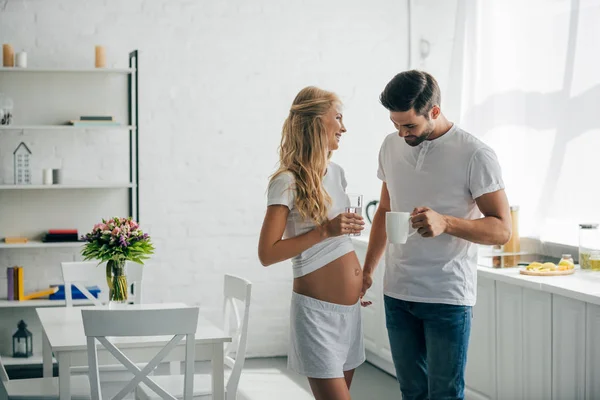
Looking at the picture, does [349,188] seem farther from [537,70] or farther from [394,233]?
[394,233]

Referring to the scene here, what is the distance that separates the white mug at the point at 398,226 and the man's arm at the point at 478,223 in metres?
0.04

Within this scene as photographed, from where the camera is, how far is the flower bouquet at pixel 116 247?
3213 millimetres

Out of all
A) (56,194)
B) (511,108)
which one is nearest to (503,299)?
(511,108)

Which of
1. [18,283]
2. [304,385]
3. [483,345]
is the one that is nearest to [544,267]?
[483,345]

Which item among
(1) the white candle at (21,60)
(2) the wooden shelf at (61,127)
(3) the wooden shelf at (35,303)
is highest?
(1) the white candle at (21,60)

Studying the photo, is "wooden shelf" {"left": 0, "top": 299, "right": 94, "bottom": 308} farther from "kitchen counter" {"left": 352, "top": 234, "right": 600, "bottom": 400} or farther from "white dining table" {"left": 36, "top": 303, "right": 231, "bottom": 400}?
"kitchen counter" {"left": 352, "top": 234, "right": 600, "bottom": 400}

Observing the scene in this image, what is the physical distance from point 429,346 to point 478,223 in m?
0.40

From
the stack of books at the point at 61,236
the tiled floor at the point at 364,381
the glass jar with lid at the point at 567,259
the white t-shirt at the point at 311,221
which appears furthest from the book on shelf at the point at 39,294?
the glass jar with lid at the point at 567,259

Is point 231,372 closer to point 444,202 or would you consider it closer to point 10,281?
point 444,202

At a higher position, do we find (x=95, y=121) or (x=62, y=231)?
(x=95, y=121)

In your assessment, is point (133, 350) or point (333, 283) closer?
point (333, 283)

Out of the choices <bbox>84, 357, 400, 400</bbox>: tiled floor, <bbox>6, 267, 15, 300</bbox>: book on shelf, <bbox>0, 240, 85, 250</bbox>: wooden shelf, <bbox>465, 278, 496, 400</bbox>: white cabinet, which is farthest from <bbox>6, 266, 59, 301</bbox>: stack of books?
<bbox>465, 278, 496, 400</bbox>: white cabinet

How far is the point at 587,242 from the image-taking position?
3484mm

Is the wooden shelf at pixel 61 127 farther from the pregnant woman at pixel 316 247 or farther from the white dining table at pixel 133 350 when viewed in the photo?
the pregnant woman at pixel 316 247
